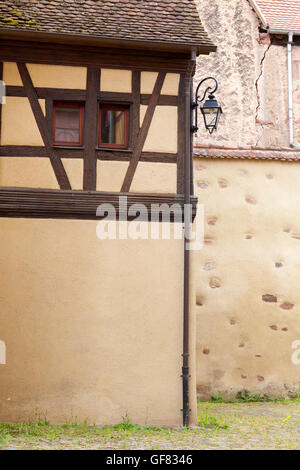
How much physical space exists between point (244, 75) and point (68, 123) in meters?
6.97

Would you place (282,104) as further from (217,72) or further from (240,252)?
(240,252)

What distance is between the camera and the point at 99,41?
336 inches

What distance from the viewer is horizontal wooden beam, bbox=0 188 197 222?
329 inches

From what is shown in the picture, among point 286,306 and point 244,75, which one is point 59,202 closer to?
point 286,306

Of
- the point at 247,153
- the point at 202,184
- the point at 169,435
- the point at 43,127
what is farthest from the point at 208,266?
the point at 43,127

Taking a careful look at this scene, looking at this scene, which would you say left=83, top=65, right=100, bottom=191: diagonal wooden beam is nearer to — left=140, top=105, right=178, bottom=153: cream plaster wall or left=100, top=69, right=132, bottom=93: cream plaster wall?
left=100, top=69, right=132, bottom=93: cream plaster wall

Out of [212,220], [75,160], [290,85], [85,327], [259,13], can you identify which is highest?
→ [259,13]

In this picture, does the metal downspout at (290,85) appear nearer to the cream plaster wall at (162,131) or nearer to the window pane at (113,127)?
the cream plaster wall at (162,131)

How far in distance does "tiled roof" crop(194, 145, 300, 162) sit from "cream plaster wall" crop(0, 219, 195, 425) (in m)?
3.33

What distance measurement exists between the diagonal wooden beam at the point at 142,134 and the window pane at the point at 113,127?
0.76 ft

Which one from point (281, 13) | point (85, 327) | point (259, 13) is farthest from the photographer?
point (281, 13)

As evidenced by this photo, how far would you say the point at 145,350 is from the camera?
333 inches

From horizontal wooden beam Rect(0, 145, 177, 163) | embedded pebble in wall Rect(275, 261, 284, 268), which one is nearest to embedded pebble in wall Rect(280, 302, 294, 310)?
embedded pebble in wall Rect(275, 261, 284, 268)

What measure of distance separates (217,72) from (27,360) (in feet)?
28.6
